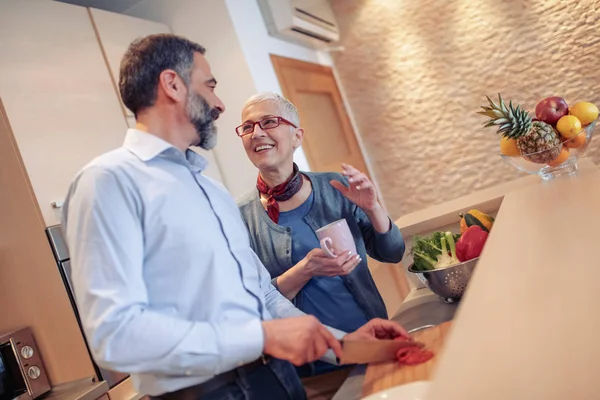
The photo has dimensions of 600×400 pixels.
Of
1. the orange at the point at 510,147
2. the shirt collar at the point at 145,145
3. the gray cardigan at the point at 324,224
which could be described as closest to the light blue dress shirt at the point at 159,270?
the shirt collar at the point at 145,145

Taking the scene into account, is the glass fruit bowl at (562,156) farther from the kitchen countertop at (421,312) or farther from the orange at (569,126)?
the kitchen countertop at (421,312)

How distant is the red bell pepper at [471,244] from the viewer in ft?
4.30

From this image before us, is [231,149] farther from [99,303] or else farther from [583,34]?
[583,34]

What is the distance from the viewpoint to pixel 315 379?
129 cm

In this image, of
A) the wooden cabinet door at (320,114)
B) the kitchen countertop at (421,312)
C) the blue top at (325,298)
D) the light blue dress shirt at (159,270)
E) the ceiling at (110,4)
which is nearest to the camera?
the light blue dress shirt at (159,270)

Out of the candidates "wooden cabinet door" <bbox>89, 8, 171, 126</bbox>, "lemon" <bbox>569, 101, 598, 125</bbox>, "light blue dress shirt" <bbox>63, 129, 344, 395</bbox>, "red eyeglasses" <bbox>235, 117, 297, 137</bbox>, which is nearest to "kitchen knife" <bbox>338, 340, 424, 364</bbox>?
"light blue dress shirt" <bbox>63, 129, 344, 395</bbox>

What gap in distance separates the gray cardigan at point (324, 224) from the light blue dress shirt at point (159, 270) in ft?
1.37

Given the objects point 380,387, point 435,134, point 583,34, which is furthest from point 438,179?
point 380,387

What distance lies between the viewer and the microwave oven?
171cm

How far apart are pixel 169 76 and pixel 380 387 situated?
0.63 meters

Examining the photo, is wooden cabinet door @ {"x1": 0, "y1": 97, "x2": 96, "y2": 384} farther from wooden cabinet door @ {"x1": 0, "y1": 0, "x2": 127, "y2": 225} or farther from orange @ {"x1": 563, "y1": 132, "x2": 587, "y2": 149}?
orange @ {"x1": 563, "y1": 132, "x2": 587, "y2": 149}

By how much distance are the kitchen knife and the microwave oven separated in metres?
1.27

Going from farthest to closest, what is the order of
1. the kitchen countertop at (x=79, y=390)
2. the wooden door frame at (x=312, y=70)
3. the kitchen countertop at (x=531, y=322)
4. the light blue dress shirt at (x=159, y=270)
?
the wooden door frame at (x=312, y=70) < the kitchen countertop at (x=79, y=390) < the light blue dress shirt at (x=159, y=270) < the kitchen countertop at (x=531, y=322)

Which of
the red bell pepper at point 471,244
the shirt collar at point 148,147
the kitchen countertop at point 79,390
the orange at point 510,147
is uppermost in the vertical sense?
the shirt collar at point 148,147
